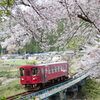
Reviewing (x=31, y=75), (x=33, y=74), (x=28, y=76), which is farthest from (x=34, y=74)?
(x=28, y=76)

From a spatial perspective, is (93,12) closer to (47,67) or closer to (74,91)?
(47,67)

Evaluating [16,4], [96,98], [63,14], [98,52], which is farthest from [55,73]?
[16,4]

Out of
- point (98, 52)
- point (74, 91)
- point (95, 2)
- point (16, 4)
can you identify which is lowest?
point (74, 91)

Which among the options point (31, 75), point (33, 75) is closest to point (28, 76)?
point (31, 75)

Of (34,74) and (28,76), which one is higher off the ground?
(34,74)

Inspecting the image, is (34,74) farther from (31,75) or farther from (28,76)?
(28,76)

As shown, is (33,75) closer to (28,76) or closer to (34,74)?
(34,74)

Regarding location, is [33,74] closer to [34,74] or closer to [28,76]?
[34,74]

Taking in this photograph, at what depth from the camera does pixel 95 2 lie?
346 cm

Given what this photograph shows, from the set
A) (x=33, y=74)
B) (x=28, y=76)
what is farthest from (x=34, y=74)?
(x=28, y=76)

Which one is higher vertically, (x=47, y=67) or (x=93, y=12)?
(x=93, y=12)

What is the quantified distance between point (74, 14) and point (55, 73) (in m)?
7.64

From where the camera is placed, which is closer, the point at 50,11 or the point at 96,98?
the point at 50,11

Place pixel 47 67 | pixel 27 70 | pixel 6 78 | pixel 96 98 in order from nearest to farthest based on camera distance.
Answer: pixel 27 70
pixel 47 67
pixel 96 98
pixel 6 78
